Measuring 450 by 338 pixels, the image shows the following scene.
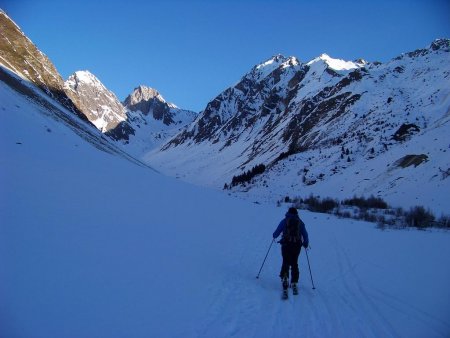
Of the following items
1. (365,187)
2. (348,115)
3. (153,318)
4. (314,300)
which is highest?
(348,115)

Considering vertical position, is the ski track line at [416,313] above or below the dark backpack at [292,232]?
below

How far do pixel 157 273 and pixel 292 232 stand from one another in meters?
3.42

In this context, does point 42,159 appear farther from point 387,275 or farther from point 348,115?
point 348,115

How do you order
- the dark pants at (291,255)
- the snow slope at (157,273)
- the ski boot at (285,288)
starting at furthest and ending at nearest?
1. the dark pants at (291,255)
2. the ski boot at (285,288)
3. the snow slope at (157,273)

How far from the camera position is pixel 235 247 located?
13633mm

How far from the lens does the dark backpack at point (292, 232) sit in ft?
30.4

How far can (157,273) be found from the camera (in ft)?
25.6

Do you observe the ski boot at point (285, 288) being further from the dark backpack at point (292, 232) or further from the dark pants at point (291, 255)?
the dark backpack at point (292, 232)

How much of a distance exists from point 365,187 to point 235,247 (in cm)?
2675

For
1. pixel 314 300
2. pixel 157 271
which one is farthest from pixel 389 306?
pixel 157 271

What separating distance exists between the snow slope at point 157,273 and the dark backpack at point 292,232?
1.22m

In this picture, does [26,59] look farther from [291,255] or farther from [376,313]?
[376,313]

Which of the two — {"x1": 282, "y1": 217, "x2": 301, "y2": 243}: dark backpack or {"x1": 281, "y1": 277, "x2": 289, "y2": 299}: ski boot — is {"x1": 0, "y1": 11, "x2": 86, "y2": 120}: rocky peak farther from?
{"x1": 281, "y1": 277, "x2": 289, "y2": 299}: ski boot

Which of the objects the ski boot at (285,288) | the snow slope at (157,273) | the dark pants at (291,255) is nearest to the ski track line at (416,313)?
the snow slope at (157,273)
